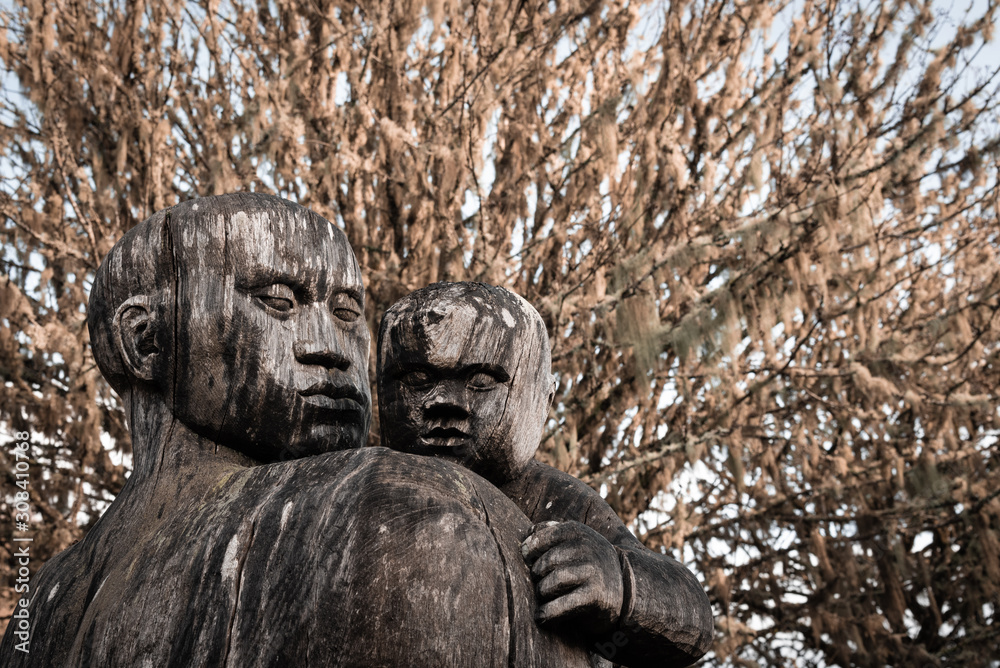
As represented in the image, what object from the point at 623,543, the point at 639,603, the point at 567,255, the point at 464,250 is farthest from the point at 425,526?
the point at 567,255

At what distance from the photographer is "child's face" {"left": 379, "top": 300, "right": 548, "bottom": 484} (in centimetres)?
197

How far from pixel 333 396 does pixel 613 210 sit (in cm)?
553

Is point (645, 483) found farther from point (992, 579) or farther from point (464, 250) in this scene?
point (992, 579)

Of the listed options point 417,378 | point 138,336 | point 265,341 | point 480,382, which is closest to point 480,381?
point 480,382

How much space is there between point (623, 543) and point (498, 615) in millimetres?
439

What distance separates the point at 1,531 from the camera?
7391 mm

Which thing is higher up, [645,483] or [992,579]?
[645,483]

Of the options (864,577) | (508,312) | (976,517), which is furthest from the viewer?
(864,577)

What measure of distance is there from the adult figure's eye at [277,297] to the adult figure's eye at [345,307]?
10 centimetres

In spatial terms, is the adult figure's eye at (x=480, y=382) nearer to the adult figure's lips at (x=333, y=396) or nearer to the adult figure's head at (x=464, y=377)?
the adult figure's head at (x=464, y=377)

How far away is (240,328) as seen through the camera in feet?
6.38

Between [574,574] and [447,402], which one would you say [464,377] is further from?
[574,574]

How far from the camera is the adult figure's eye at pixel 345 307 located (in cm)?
207

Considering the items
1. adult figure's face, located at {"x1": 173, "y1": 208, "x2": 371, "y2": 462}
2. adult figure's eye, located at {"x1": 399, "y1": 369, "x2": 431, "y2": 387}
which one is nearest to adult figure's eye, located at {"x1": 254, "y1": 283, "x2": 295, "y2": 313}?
adult figure's face, located at {"x1": 173, "y1": 208, "x2": 371, "y2": 462}
